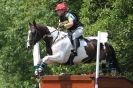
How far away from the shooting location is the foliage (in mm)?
14844

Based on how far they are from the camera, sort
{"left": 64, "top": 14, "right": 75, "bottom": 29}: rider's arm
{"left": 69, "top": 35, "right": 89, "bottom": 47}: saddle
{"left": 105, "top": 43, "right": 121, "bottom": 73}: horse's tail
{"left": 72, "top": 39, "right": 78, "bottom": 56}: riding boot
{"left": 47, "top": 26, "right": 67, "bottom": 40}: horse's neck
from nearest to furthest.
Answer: {"left": 64, "top": 14, "right": 75, "bottom": 29}: rider's arm
{"left": 47, "top": 26, "right": 67, "bottom": 40}: horse's neck
{"left": 72, "top": 39, "right": 78, "bottom": 56}: riding boot
{"left": 69, "top": 35, "right": 89, "bottom": 47}: saddle
{"left": 105, "top": 43, "right": 121, "bottom": 73}: horse's tail

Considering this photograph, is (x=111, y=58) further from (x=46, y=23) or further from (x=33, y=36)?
(x=46, y=23)

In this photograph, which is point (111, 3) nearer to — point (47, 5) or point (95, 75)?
point (47, 5)

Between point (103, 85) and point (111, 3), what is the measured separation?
489 centimetres

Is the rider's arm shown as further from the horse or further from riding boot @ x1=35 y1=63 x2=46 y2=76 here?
riding boot @ x1=35 y1=63 x2=46 y2=76

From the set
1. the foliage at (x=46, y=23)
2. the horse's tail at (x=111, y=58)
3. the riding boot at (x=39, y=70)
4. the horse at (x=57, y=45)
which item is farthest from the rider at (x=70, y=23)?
the foliage at (x=46, y=23)

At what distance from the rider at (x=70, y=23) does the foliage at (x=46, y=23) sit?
197 cm

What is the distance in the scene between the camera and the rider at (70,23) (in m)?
12.4

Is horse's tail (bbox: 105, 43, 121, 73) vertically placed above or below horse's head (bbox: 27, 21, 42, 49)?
below

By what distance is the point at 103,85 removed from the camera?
11203mm

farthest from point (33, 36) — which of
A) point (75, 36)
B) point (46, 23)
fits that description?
point (46, 23)

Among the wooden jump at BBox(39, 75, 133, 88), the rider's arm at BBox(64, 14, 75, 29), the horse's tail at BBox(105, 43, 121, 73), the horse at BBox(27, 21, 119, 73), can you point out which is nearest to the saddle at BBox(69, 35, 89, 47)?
the horse at BBox(27, 21, 119, 73)

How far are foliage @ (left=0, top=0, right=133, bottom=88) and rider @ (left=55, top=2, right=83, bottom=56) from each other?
6.45 ft

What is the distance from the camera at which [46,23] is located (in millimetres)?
17938
